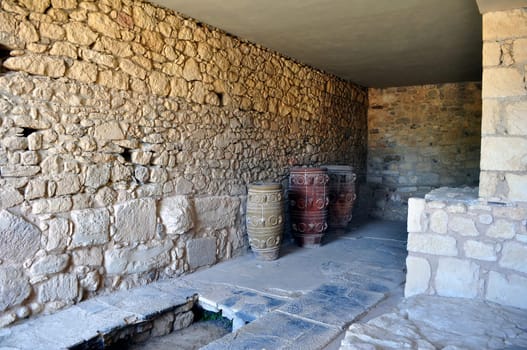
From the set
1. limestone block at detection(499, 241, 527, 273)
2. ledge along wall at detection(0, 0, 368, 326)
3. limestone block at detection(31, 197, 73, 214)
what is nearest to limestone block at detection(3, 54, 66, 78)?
ledge along wall at detection(0, 0, 368, 326)

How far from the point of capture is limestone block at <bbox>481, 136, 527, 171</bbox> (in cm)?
264

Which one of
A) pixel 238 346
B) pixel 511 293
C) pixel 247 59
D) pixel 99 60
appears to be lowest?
pixel 238 346

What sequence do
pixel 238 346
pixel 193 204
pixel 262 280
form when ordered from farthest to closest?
pixel 193 204 < pixel 262 280 < pixel 238 346

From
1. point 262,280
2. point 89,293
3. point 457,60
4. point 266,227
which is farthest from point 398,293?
point 457,60

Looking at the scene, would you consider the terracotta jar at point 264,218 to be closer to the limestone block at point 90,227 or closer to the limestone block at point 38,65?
the limestone block at point 90,227

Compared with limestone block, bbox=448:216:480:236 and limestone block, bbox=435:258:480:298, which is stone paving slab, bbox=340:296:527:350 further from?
limestone block, bbox=448:216:480:236

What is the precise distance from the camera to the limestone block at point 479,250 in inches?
105

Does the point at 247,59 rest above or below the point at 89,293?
above

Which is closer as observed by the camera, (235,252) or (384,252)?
(235,252)

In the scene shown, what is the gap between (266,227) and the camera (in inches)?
157

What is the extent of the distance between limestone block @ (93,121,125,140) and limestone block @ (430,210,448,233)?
7.84 ft

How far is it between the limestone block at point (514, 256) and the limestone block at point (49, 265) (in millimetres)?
2921

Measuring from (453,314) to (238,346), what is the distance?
4.37 ft

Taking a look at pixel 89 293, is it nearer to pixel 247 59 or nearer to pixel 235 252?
pixel 235 252
